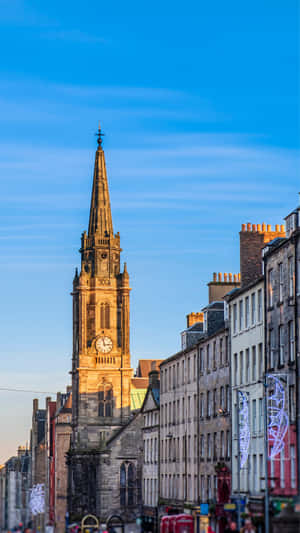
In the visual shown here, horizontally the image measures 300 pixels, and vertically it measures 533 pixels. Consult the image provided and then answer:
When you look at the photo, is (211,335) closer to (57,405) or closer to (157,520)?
(157,520)

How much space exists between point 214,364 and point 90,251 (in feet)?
195

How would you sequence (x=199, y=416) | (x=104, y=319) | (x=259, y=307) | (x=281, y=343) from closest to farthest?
(x=281, y=343), (x=259, y=307), (x=199, y=416), (x=104, y=319)

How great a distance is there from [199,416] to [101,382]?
165 ft

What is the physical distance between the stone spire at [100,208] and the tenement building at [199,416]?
132ft

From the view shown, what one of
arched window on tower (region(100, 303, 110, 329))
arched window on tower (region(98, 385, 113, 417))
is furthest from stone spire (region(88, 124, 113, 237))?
arched window on tower (region(98, 385, 113, 417))

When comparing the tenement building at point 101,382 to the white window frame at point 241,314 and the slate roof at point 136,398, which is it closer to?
the slate roof at point 136,398

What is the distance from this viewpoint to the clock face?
5010 inches

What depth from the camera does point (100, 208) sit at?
432 feet

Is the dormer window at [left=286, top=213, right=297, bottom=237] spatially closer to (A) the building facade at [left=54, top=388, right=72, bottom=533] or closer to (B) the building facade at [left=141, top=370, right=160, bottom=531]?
(B) the building facade at [left=141, top=370, right=160, bottom=531]

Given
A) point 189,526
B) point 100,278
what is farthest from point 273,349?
point 100,278

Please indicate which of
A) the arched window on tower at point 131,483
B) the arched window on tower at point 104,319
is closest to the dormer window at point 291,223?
Answer: the arched window on tower at point 131,483

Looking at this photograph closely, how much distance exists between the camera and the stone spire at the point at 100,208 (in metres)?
132

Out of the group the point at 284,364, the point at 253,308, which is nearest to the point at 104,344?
the point at 253,308

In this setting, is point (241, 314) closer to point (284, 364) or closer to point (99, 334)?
point (284, 364)
